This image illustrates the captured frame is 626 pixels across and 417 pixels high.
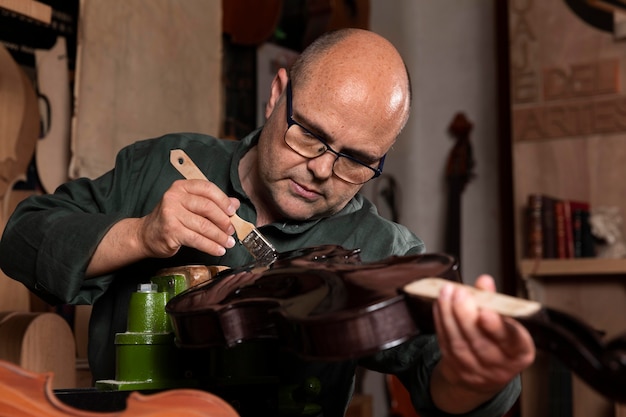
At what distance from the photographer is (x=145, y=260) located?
1.72 meters

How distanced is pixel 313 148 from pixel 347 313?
750 mm

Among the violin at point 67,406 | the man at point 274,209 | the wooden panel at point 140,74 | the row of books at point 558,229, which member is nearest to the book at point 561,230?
the row of books at point 558,229

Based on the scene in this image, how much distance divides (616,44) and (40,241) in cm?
323

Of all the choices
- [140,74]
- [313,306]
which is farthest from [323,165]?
[140,74]

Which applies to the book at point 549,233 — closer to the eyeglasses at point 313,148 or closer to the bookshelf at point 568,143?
the bookshelf at point 568,143

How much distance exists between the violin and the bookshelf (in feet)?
9.92

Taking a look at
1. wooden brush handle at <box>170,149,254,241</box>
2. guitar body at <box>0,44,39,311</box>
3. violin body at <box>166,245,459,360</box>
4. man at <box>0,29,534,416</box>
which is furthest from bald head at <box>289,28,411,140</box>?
guitar body at <box>0,44,39,311</box>

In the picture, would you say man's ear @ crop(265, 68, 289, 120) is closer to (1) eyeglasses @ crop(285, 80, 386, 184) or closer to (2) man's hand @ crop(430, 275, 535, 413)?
(1) eyeglasses @ crop(285, 80, 386, 184)

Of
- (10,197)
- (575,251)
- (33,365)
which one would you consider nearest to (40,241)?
(33,365)

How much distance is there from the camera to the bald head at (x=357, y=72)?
162 cm

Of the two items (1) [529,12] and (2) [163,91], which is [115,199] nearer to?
(2) [163,91]

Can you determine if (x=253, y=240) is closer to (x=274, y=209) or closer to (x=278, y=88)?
(x=274, y=209)

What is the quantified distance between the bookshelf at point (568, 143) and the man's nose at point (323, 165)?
7.95 feet

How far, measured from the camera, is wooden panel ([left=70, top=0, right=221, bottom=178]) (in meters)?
2.73
